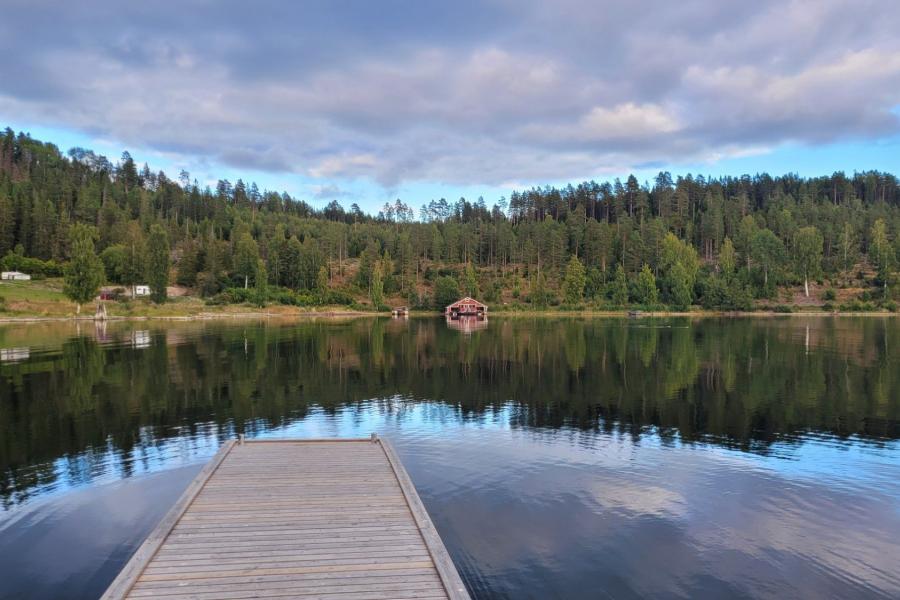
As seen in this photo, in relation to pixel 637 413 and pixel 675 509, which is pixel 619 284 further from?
pixel 675 509

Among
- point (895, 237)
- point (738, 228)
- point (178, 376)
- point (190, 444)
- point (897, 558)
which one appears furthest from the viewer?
point (738, 228)

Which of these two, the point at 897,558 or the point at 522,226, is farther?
the point at 522,226

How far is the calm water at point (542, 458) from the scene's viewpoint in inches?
467

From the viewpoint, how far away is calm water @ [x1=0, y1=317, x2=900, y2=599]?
1186 centimetres

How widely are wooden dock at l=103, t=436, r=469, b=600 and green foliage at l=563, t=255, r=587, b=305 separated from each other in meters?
135

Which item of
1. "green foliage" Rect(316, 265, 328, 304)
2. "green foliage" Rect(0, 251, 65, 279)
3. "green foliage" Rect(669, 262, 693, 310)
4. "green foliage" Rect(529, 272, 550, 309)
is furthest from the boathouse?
"green foliage" Rect(0, 251, 65, 279)

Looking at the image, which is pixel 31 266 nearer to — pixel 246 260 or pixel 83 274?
pixel 83 274

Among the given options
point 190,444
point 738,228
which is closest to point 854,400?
point 190,444

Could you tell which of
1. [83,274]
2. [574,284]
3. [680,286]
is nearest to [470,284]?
[574,284]

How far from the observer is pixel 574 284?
147125 mm

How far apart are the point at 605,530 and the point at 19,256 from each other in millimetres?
150646

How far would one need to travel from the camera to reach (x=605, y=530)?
539 inches

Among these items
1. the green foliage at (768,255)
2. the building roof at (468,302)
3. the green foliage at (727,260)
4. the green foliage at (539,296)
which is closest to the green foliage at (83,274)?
the building roof at (468,302)

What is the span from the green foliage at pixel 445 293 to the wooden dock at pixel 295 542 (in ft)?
429
